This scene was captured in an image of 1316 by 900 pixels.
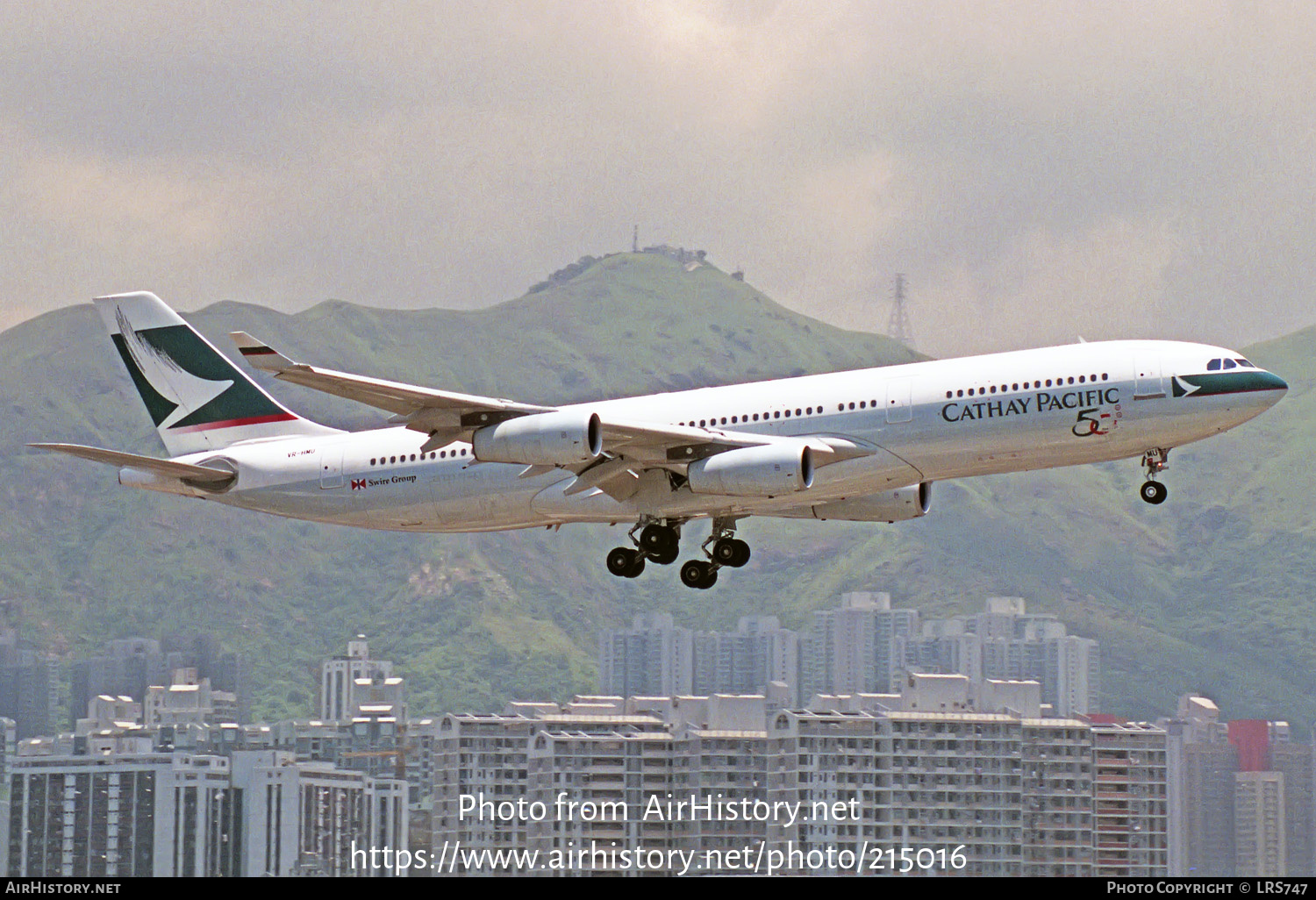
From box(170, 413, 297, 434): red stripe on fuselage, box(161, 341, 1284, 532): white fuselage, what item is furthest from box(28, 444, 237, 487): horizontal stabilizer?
box(161, 341, 1284, 532): white fuselage

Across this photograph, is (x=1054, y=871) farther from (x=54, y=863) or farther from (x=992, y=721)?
(x=54, y=863)

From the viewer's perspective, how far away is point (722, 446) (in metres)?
48.7

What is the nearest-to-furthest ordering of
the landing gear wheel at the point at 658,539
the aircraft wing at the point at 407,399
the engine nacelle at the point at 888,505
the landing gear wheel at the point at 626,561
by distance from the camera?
the aircraft wing at the point at 407,399 < the landing gear wheel at the point at 658,539 < the landing gear wheel at the point at 626,561 < the engine nacelle at the point at 888,505

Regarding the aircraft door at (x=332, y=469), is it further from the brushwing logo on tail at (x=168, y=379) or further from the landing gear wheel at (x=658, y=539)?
the landing gear wheel at (x=658, y=539)

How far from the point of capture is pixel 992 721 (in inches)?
4870

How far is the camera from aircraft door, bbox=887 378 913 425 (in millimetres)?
47156

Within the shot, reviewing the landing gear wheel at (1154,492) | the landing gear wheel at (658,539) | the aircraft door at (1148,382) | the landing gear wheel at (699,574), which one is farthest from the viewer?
the landing gear wheel at (699,574)

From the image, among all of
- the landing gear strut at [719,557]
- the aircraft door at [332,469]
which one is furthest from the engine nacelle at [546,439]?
the aircraft door at [332,469]

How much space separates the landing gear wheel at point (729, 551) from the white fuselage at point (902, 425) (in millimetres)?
1438

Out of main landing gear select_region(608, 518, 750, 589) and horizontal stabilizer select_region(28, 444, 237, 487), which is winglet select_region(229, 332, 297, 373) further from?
main landing gear select_region(608, 518, 750, 589)

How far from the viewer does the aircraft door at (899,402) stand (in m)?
47.2

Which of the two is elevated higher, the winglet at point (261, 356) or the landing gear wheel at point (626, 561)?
the winglet at point (261, 356)

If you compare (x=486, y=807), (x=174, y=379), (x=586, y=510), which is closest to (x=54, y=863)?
(x=486, y=807)

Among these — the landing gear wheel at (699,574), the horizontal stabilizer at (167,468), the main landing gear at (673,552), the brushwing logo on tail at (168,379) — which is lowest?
the landing gear wheel at (699,574)
